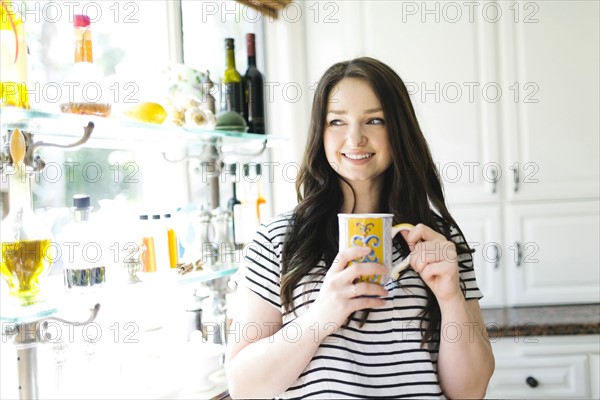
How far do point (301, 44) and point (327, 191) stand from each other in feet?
4.21

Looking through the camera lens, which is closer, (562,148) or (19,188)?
(19,188)

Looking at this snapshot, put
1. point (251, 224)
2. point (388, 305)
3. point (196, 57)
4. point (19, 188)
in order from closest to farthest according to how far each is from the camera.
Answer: point (388, 305), point (19, 188), point (251, 224), point (196, 57)

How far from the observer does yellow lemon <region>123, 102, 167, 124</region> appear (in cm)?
127

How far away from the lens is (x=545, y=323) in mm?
2016

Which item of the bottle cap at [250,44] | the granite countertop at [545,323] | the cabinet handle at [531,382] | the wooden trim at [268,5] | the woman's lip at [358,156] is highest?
the wooden trim at [268,5]

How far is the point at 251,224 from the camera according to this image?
70.3 inches

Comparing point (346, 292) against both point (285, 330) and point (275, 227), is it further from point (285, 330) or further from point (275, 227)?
point (275, 227)

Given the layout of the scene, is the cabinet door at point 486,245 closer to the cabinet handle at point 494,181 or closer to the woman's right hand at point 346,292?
the cabinet handle at point 494,181

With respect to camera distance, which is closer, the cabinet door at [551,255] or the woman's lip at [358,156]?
the woman's lip at [358,156]

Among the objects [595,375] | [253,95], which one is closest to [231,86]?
[253,95]

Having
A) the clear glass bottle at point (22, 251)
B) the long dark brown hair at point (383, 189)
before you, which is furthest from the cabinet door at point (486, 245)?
the clear glass bottle at point (22, 251)

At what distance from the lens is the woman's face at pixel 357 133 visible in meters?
1.04

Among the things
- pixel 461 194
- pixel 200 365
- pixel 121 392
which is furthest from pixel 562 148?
pixel 121 392

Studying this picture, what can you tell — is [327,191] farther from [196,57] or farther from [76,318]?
[196,57]
